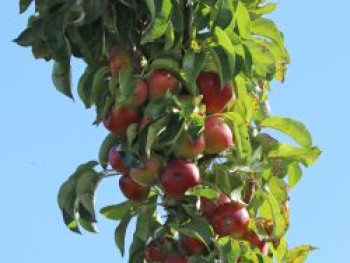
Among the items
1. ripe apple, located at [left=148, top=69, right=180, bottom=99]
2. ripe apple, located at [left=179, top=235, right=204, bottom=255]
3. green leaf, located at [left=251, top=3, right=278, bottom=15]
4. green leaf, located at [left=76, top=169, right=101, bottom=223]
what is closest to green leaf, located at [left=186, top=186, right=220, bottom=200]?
ripe apple, located at [left=179, top=235, right=204, bottom=255]

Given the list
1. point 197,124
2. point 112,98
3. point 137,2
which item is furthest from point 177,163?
point 137,2

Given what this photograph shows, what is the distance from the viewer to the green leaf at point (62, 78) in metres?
3.83

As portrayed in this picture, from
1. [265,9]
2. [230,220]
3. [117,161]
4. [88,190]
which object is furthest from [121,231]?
[265,9]

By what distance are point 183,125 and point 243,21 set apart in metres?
0.46

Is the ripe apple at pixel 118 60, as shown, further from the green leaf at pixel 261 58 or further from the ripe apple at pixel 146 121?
the green leaf at pixel 261 58

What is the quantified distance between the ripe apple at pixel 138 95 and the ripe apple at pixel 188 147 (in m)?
0.21

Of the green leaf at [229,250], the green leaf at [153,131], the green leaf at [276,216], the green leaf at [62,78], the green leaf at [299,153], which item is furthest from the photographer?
the green leaf at [62,78]

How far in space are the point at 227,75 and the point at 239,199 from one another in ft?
1.46

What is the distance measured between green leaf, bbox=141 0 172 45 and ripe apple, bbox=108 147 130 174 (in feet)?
1.35

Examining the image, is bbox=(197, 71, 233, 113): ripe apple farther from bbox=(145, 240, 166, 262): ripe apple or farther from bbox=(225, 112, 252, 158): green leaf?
bbox=(145, 240, 166, 262): ripe apple

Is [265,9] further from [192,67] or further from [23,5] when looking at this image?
[23,5]

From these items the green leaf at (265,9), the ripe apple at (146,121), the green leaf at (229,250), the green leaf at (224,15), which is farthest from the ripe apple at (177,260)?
the green leaf at (265,9)

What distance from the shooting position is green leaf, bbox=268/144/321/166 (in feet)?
12.1

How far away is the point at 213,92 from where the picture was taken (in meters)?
3.49
